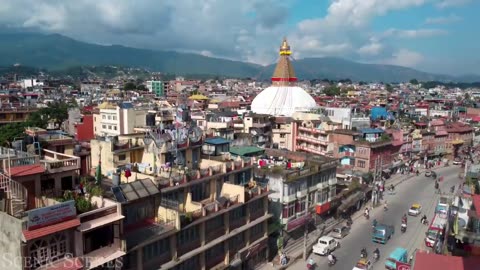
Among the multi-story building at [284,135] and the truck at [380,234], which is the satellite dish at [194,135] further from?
the multi-story building at [284,135]

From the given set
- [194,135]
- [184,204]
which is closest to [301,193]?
[194,135]

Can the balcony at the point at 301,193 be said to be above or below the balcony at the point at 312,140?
below

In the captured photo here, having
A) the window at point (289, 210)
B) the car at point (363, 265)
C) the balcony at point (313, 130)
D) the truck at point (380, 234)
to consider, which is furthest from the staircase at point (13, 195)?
the balcony at point (313, 130)

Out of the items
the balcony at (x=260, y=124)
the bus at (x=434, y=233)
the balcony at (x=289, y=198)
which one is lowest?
the bus at (x=434, y=233)

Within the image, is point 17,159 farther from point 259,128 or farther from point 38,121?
point 38,121

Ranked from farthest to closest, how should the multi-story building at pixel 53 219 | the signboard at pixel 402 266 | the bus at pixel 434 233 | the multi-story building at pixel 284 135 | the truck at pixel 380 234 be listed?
the multi-story building at pixel 284 135
the truck at pixel 380 234
the bus at pixel 434 233
the signboard at pixel 402 266
the multi-story building at pixel 53 219

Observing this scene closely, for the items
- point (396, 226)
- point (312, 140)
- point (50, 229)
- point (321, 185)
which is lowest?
point (396, 226)

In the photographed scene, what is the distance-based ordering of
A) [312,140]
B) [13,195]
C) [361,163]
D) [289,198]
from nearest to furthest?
[13,195], [289,198], [361,163], [312,140]

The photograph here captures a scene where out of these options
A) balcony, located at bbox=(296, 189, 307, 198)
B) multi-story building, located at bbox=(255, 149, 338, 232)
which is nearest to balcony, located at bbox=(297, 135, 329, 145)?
multi-story building, located at bbox=(255, 149, 338, 232)
